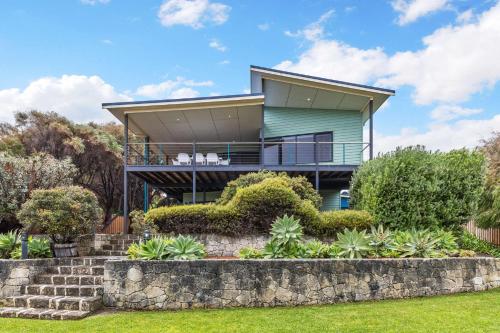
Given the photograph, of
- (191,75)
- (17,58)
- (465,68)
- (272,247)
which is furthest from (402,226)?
(17,58)

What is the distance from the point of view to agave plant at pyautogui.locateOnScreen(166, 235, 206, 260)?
757cm

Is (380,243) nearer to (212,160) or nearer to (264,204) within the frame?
(264,204)

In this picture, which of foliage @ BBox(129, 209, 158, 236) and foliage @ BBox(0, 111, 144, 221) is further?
foliage @ BBox(0, 111, 144, 221)

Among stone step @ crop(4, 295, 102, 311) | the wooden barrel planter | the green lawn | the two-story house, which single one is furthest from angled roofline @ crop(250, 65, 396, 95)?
stone step @ crop(4, 295, 102, 311)

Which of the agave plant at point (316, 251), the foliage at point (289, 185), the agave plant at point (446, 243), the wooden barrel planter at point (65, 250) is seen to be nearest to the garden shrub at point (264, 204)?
the foliage at point (289, 185)

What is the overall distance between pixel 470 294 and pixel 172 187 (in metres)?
15.4

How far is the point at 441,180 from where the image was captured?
10414mm

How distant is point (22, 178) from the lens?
1536 cm

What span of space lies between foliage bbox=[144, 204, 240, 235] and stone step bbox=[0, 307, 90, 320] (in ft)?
15.1

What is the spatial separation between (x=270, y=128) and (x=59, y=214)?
10663 millimetres

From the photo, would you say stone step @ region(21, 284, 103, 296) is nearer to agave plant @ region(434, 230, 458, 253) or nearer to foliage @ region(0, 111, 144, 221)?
agave plant @ region(434, 230, 458, 253)

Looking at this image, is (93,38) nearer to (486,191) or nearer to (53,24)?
(53,24)

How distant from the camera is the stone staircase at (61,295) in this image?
6840 mm

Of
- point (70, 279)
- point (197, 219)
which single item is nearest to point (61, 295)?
point (70, 279)
